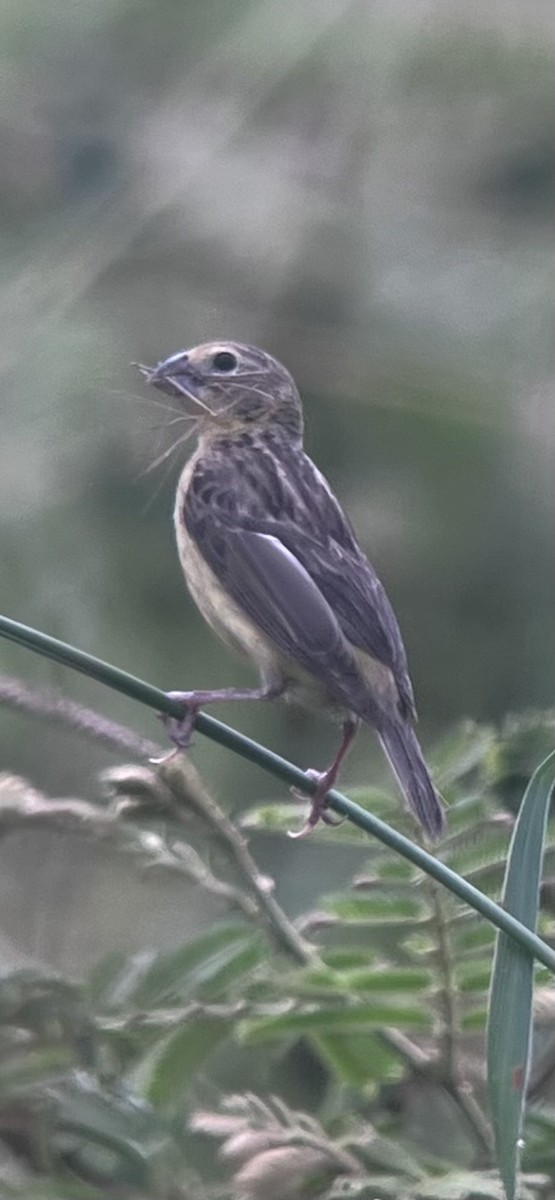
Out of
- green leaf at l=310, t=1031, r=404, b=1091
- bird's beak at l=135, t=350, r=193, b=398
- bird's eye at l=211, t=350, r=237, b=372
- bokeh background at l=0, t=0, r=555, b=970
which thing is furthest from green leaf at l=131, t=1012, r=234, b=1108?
bokeh background at l=0, t=0, r=555, b=970

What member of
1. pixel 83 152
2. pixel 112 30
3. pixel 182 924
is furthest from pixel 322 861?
pixel 112 30

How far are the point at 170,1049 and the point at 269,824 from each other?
0.91 feet

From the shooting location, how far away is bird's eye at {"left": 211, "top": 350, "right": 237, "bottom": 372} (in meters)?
2.76

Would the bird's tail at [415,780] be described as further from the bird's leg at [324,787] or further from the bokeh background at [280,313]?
the bokeh background at [280,313]

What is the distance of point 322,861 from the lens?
401 centimetres

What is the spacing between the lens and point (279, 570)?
250 cm

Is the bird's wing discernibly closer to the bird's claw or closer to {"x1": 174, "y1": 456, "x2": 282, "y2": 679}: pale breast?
{"x1": 174, "y1": 456, "x2": 282, "y2": 679}: pale breast

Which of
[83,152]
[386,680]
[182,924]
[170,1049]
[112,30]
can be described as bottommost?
[170,1049]

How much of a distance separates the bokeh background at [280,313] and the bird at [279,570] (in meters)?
0.82

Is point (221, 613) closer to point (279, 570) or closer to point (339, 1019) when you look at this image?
point (279, 570)

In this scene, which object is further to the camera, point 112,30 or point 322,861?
point 112,30

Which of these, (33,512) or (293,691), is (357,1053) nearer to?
(293,691)

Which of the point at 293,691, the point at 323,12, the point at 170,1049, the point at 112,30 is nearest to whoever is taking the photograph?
the point at 170,1049

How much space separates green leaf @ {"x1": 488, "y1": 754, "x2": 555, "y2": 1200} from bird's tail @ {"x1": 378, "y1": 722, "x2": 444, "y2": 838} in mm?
214
